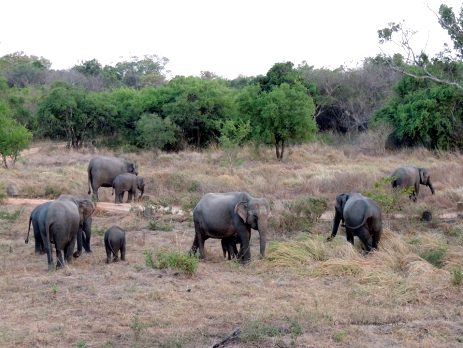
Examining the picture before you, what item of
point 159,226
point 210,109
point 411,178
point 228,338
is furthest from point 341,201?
point 210,109

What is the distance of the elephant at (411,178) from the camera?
20109mm

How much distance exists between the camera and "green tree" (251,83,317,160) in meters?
32.0

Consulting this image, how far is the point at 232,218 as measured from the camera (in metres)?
12.1

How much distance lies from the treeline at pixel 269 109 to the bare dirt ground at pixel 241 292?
11.5 metres

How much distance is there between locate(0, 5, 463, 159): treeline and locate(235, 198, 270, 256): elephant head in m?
13.4

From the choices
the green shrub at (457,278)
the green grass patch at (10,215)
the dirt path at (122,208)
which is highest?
the green shrub at (457,278)

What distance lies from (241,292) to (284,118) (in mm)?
22880

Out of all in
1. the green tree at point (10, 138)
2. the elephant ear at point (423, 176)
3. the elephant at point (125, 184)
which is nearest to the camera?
the elephant at point (125, 184)

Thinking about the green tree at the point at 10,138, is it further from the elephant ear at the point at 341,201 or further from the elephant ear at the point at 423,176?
the elephant ear at the point at 341,201

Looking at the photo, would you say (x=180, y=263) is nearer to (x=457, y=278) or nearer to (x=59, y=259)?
(x=59, y=259)

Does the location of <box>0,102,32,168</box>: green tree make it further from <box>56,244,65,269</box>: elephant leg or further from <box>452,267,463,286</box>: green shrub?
<box>452,267,463,286</box>: green shrub

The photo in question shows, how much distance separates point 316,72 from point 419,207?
3423 centimetres

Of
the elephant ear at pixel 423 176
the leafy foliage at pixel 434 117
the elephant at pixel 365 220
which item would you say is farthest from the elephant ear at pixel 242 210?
the leafy foliage at pixel 434 117

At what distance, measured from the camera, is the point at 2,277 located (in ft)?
35.3
